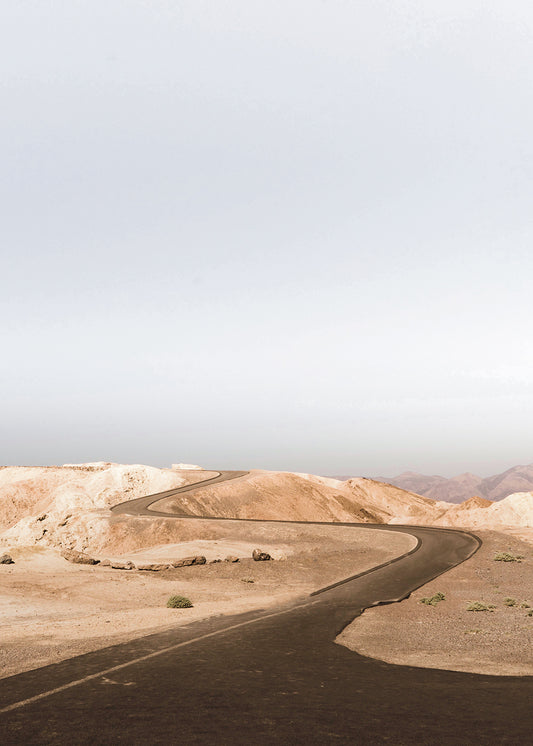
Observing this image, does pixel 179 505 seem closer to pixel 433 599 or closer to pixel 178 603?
pixel 178 603

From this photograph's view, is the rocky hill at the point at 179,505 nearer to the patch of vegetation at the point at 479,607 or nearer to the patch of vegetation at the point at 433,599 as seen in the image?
the patch of vegetation at the point at 433,599

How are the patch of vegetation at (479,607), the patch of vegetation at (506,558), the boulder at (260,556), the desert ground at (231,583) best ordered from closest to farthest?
the desert ground at (231,583)
the patch of vegetation at (479,607)
the patch of vegetation at (506,558)
the boulder at (260,556)

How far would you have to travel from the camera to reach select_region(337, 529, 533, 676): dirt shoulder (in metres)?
12.2

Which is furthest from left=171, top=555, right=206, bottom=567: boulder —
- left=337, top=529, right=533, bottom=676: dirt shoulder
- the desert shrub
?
left=337, top=529, right=533, bottom=676: dirt shoulder

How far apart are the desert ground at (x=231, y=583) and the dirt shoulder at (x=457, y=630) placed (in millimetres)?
47

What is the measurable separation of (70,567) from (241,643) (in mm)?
19745

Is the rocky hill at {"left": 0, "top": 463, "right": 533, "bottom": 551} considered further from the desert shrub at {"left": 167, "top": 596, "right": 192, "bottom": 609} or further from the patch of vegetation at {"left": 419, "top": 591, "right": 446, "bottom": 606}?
the patch of vegetation at {"left": 419, "top": 591, "right": 446, "bottom": 606}

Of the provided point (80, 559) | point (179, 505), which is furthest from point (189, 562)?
point (179, 505)

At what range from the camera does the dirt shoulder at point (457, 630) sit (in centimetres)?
1220

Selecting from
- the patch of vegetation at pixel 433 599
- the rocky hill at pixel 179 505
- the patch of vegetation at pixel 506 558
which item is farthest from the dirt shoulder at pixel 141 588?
the rocky hill at pixel 179 505

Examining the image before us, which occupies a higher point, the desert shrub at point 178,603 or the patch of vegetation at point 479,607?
the patch of vegetation at point 479,607

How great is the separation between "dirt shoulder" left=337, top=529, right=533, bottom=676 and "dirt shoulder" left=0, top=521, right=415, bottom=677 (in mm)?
5156

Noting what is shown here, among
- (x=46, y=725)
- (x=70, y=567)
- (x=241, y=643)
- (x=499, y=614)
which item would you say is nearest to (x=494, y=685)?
(x=241, y=643)

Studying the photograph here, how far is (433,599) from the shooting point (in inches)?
807
